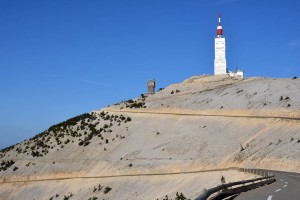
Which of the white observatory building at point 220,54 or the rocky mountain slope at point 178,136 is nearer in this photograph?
the rocky mountain slope at point 178,136

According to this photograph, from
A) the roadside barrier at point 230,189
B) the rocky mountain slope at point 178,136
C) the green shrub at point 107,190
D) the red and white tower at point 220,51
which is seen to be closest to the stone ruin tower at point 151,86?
the rocky mountain slope at point 178,136

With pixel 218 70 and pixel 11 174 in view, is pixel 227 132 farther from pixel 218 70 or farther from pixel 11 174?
pixel 218 70

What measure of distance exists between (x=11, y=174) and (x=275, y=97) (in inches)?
1784

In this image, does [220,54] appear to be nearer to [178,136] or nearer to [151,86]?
[151,86]

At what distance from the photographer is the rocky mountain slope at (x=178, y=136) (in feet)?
183

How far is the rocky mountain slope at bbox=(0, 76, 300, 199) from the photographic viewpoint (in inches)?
2201

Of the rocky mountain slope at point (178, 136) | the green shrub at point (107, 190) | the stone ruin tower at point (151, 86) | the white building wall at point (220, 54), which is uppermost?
the white building wall at point (220, 54)

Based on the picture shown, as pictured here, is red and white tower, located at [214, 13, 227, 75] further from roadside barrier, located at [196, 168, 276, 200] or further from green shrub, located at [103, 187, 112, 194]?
roadside barrier, located at [196, 168, 276, 200]

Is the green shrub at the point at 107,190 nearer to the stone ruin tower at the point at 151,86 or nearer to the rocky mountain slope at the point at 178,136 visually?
the rocky mountain slope at the point at 178,136

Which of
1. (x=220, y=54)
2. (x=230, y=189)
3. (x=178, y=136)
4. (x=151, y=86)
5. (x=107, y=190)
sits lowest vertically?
(x=107, y=190)

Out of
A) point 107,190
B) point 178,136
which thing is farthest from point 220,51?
point 107,190

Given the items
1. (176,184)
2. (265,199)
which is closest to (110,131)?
(176,184)

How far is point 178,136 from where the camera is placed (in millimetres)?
69625

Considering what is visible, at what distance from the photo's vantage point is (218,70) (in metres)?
109
